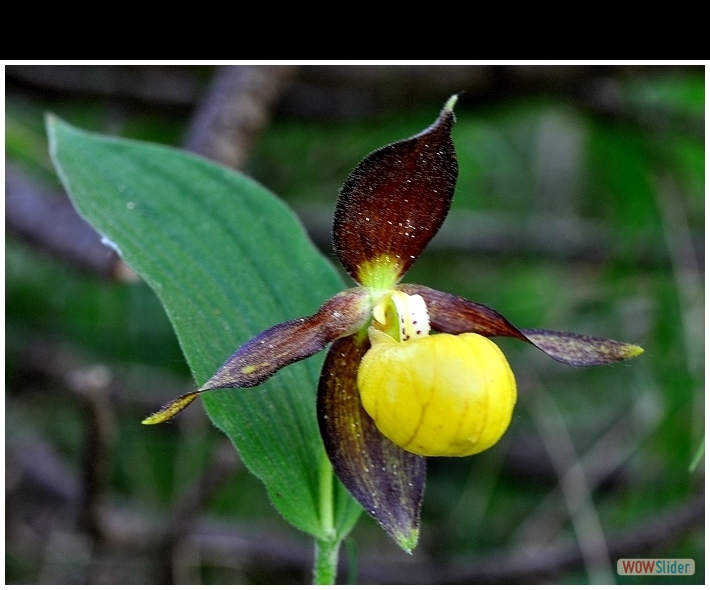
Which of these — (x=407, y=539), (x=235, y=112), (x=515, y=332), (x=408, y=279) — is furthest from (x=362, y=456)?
(x=408, y=279)

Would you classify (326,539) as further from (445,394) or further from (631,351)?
(631,351)

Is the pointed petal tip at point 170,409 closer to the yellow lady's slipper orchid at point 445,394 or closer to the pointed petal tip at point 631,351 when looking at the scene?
the yellow lady's slipper orchid at point 445,394

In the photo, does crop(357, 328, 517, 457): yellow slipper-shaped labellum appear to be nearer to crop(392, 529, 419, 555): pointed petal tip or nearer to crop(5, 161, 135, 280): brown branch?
crop(392, 529, 419, 555): pointed petal tip

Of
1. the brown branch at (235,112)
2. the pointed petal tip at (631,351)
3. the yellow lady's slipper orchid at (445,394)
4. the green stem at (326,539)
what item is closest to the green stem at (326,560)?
the green stem at (326,539)

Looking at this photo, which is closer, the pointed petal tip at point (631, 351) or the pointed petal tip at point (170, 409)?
the pointed petal tip at point (170, 409)

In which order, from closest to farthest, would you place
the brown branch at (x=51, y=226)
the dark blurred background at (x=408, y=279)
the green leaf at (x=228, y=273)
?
the green leaf at (x=228, y=273)
the brown branch at (x=51, y=226)
the dark blurred background at (x=408, y=279)
